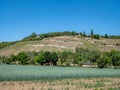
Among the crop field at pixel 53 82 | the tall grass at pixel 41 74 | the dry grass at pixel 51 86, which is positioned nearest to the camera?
the dry grass at pixel 51 86

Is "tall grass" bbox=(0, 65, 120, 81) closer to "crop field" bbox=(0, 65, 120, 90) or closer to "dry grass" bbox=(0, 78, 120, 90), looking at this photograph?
"crop field" bbox=(0, 65, 120, 90)

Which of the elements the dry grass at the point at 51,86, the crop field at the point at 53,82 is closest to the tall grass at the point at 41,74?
the crop field at the point at 53,82

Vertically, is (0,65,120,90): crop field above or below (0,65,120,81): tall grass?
below

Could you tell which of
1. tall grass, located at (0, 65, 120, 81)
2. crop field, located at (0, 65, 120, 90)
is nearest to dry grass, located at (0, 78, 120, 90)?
crop field, located at (0, 65, 120, 90)

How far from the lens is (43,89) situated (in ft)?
125

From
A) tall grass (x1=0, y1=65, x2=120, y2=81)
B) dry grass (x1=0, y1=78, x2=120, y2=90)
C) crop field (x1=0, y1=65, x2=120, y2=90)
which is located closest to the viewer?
dry grass (x1=0, y1=78, x2=120, y2=90)

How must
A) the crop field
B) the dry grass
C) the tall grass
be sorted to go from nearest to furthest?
1. the dry grass
2. the crop field
3. the tall grass

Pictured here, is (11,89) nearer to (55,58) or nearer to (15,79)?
(15,79)

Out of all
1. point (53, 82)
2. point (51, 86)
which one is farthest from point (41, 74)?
point (51, 86)

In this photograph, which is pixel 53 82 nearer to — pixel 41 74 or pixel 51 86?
pixel 51 86

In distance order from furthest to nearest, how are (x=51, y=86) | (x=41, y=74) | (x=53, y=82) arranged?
(x=41, y=74), (x=53, y=82), (x=51, y=86)

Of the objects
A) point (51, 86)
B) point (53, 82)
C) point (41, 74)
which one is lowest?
point (51, 86)

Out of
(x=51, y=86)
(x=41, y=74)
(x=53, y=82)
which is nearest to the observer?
(x=51, y=86)

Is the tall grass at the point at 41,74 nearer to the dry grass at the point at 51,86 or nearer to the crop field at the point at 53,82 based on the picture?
the crop field at the point at 53,82
